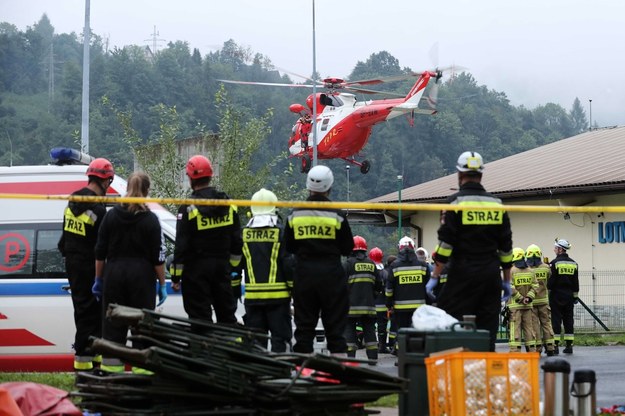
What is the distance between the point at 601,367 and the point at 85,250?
27.9ft

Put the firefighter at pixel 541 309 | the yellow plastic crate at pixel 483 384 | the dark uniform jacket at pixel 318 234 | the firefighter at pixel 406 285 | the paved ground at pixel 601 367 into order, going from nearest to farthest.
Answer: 1. the yellow plastic crate at pixel 483 384
2. the dark uniform jacket at pixel 318 234
3. the paved ground at pixel 601 367
4. the firefighter at pixel 406 285
5. the firefighter at pixel 541 309

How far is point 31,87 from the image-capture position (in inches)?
4973

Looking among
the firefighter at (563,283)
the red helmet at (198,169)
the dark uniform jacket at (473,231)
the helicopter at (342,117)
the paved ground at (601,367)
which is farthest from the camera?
the helicopter at (342,117)

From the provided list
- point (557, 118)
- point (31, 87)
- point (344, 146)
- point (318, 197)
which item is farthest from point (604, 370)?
point (557, 118)

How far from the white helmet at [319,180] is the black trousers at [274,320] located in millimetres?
1526

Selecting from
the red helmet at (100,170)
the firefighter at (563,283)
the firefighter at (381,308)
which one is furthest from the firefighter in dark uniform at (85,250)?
the firefighter at (563,283)

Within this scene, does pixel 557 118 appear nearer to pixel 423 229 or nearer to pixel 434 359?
pixel 423 229

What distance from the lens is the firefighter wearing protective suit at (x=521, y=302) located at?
1905cm

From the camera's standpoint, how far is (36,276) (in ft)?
43.9

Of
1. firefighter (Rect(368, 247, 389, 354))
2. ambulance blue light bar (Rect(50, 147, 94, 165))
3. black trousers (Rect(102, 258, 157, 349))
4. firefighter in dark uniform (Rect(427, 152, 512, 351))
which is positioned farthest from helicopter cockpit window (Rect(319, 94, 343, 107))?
black trousers (Rect(102, 258, 157, 349))

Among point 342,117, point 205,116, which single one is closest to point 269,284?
point 342,117

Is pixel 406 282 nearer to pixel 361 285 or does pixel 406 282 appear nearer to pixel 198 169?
pixel 361 285

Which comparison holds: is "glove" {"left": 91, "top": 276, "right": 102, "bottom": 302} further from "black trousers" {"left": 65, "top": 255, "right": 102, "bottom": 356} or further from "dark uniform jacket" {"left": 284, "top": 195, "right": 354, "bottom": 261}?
"dark uniform jacket" {"left": 284, "top": 195, "right": 354, "bottom": 261}

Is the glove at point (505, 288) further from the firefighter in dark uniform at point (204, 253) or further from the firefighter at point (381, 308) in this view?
the firefighter at point (381, 308)
